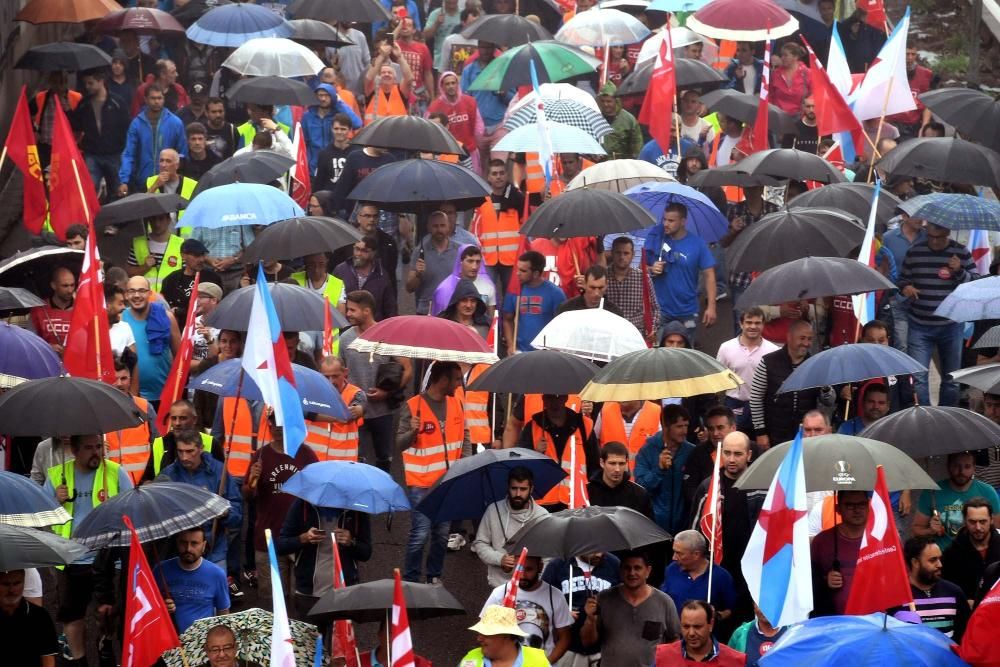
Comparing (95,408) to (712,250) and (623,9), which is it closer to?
(712,250)

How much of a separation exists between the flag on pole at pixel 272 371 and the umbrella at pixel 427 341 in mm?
1526

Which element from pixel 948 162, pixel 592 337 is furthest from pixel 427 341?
pixel 948 162

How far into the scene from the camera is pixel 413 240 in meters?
18.6

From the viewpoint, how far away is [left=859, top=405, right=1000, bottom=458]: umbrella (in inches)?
466

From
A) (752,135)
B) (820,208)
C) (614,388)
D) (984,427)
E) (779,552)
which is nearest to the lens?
(779,552)

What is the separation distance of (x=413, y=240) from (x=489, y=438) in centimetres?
477

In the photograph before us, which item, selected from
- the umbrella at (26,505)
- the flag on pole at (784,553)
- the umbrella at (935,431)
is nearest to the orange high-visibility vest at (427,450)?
the umbrella at (26,505)

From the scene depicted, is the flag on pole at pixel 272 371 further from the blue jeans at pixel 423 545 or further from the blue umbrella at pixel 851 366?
the blue umbrella at pixel 851 366

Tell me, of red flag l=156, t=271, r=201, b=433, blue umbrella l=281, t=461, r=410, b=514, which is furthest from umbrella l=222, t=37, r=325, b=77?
blue umbrella l=281, t=461, r=410, b=514

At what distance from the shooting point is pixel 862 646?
8.61m

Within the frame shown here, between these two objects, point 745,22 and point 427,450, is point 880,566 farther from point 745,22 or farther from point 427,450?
point 745,22

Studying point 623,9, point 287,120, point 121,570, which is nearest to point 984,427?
point 121,570

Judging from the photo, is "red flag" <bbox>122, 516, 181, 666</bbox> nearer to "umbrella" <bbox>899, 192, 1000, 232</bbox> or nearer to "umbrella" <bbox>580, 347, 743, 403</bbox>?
"umbrella" <bbox>580, 347, 743, 403</bbox>

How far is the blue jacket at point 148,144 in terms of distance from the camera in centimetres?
1989
